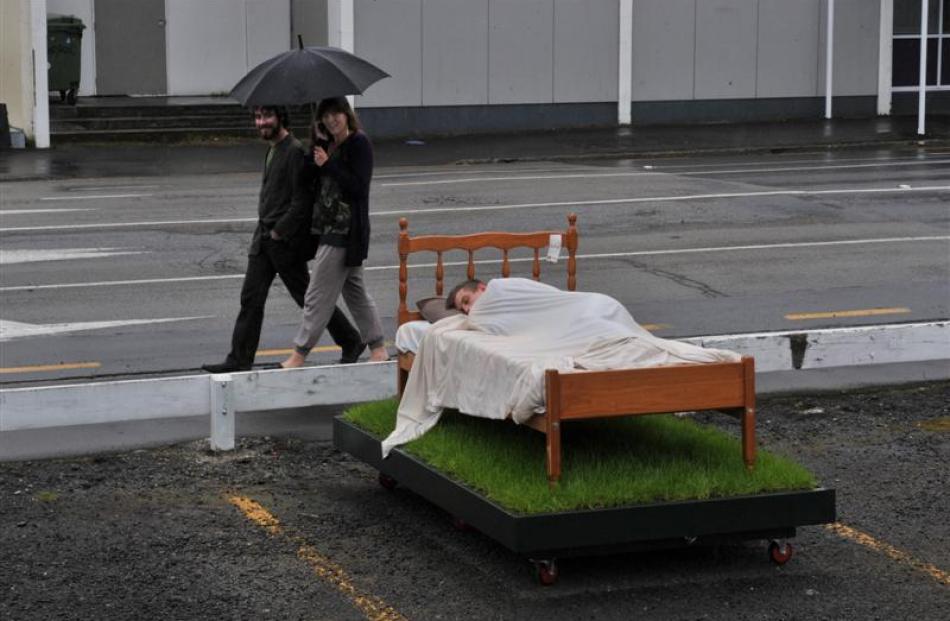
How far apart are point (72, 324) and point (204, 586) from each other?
6.40m

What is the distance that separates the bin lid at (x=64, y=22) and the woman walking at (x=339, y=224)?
2022 centimetres

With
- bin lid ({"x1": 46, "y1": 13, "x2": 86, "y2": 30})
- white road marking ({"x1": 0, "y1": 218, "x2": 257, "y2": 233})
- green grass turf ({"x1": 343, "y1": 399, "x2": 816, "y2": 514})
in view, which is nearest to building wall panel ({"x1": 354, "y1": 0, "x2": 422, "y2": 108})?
bin lid ({"x1": 46, "y1": 13, "x2": 86, "y2": 30})

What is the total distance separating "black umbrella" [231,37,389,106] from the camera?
9789 millimetres

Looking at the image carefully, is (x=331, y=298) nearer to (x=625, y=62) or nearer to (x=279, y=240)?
(x=279, y=240)

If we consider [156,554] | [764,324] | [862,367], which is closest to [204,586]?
[156,554]

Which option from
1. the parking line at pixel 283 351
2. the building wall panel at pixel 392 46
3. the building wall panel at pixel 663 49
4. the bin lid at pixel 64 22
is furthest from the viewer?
the building wall panel at pixel 663 49

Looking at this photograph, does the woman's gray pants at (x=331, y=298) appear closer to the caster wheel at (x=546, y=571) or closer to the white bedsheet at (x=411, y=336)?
the white bedsheet at (x=411, y=336)

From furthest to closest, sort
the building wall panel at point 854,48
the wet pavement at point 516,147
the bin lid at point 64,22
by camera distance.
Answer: the building wall panel at point 854,48 → the bin lid at point 64,22 → the wet pavement at point 516,147

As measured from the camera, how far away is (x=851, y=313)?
43.8ft

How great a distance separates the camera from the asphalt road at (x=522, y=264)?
42.2 ft

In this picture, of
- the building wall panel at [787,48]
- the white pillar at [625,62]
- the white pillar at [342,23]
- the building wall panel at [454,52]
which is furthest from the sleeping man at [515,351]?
the building wall panel at [787,48]

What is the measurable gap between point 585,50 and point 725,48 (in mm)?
3085

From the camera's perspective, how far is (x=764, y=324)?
42.4 ft

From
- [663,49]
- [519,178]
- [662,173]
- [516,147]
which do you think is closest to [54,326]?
[519,178]
